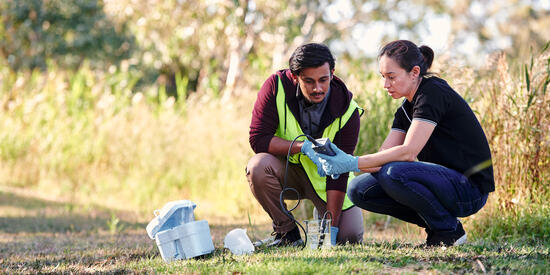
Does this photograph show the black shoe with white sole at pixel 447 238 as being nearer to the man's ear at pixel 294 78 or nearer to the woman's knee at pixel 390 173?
the woman's knee at pixel 390 173

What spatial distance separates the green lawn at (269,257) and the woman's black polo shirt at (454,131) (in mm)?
503

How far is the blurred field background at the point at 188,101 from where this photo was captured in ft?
15.6

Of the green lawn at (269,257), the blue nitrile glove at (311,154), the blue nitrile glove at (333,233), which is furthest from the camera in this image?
the blue nitrile glove at (333,233)

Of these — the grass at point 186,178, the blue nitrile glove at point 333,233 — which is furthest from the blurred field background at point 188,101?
the blue nitrile glove at point 333,233

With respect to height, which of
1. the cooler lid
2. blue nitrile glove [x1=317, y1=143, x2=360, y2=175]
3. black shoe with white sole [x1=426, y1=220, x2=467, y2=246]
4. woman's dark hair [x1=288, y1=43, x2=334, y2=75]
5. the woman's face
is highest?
woman's dark hair [x1=288, y1=43, x2=334, y2=75]

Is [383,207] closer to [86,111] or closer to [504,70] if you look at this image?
[504,70]

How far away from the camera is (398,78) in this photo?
12.0ft

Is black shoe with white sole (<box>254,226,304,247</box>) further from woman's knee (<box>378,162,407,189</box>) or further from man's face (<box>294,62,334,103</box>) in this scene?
man's face (<box>294,62,334,103</box>)

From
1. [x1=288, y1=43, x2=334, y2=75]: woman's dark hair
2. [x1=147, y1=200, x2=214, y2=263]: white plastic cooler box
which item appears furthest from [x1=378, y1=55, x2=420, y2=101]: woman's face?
[x1=147, y1=200, x2=214, y2=263]: white plastic cooler box

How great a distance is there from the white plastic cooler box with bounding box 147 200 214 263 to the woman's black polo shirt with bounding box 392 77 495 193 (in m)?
1.47

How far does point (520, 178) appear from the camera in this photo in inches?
183

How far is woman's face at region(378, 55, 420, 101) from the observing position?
365 centimetres

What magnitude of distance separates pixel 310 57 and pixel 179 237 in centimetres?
137

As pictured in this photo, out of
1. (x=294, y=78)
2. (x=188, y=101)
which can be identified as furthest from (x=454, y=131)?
(x=188, y=101)
